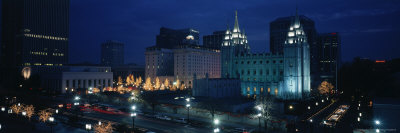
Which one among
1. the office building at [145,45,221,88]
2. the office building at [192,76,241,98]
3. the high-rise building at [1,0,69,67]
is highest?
the high-rise building at [1,0,69,67]

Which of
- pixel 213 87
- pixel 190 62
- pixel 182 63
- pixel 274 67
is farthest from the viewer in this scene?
pixel 190 62

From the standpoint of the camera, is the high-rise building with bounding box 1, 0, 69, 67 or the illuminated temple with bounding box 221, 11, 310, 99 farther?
the high-rise building with bounding box 1, 0, 69, 67

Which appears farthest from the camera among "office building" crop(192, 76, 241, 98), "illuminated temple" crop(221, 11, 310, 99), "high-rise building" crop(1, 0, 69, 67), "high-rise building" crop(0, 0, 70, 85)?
"high-rise building" crop(1, 0, 69, 67)

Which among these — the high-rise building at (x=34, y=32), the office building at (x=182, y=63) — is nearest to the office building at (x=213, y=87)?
A: the office building at (x=182, y=63)

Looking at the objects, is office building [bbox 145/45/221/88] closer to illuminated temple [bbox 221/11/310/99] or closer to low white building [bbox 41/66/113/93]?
low white building [bbox 41/66/113/93]

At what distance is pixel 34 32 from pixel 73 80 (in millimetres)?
66395

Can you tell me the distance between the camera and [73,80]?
339 ft

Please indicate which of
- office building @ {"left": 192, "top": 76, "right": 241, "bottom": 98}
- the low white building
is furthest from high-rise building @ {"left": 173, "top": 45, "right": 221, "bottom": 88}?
office building @ {"left": 192, "top": 76, "right": 241, "bottom": 98}

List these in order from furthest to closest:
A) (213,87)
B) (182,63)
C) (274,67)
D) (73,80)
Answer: (182,63) → (73,80) → (274,67) → (213,87)

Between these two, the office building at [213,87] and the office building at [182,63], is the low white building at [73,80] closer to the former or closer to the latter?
the office building at [182,63]

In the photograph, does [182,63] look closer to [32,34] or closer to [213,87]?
[213,87]

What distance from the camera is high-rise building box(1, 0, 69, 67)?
14438 centimetres

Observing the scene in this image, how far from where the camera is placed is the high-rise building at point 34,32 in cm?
14438

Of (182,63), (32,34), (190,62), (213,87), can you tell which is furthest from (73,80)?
(32,34)
